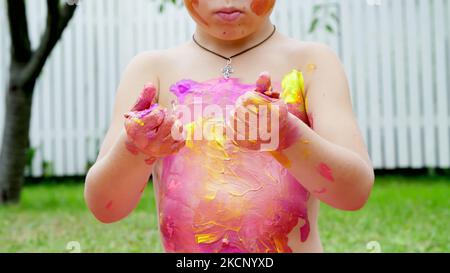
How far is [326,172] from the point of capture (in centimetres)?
161

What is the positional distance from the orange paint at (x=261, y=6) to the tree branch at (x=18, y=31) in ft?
15.7

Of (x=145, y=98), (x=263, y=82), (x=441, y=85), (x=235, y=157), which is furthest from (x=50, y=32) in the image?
(x=441, y=85)

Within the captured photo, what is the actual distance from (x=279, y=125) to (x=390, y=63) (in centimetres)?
800

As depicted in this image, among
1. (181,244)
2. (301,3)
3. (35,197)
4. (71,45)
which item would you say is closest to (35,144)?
(71,45)

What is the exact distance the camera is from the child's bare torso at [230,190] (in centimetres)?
171

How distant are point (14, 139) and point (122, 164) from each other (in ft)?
17.1

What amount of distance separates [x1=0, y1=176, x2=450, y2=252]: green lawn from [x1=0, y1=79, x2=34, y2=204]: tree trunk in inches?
9.1

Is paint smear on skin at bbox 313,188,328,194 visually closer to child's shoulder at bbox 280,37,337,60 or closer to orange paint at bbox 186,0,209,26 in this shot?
child's shoulder at bbox 280,37,337,60

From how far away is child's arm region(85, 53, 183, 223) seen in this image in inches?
63.4

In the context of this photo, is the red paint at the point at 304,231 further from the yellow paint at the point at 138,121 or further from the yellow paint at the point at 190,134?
the yellow paint at the point at 138,121

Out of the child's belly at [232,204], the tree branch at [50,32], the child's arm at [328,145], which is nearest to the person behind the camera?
the child's arm at [328,145]

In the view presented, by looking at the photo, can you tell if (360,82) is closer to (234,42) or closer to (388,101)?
(388,101)

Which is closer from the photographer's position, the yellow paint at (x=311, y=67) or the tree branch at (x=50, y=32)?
the yellow paint at (x=311, y=67)

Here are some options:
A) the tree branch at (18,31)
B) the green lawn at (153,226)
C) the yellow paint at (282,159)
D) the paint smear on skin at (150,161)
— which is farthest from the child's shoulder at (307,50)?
the tree branch at (18,31)
